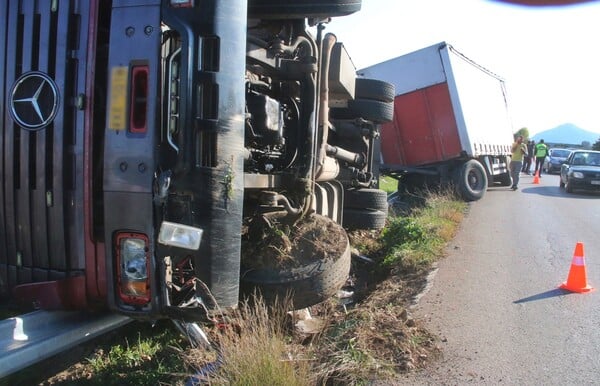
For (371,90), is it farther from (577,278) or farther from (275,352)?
(275,352)

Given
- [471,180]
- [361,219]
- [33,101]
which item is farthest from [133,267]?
[471,180]

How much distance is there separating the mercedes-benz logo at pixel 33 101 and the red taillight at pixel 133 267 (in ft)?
2.51

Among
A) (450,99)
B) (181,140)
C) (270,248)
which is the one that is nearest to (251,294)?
(270,248)

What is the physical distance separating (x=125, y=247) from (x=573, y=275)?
4624mm

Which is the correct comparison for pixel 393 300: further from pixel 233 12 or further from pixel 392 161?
pixel 392 161

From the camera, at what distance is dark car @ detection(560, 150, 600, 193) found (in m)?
16.5

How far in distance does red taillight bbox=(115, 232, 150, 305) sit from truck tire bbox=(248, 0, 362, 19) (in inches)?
66.5

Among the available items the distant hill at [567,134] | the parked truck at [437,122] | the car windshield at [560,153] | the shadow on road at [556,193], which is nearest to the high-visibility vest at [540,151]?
the car windshield at [560,153]

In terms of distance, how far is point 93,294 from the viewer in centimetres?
283

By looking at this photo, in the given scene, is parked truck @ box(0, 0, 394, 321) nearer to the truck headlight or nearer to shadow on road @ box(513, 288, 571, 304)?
the truck headlight

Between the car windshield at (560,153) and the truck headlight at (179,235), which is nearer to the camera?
the truck headlight at (179,235)

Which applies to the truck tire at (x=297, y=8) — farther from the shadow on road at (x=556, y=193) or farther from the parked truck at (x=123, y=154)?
the shadow on road at (x=556, y=193)

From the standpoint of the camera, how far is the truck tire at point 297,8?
3.38 meters

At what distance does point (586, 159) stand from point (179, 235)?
730 inches
